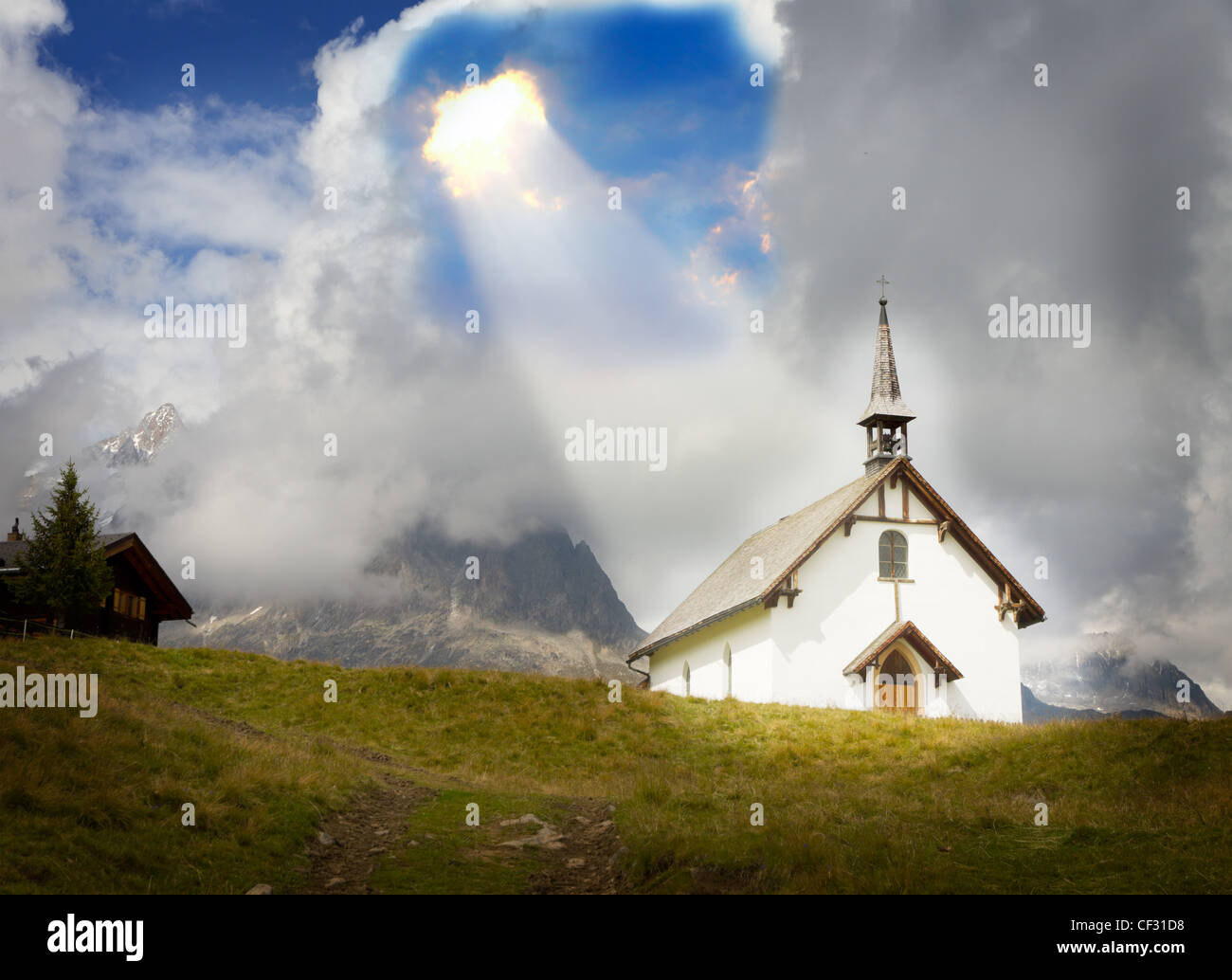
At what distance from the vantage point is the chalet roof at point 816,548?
34.9 m

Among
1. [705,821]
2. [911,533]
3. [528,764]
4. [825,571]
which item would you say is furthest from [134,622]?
[705,821]

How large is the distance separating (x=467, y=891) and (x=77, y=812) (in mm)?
4609

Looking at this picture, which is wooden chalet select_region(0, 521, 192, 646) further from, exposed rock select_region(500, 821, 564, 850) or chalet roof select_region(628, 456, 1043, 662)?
exposed rock select_region(500, 821, 564, 850)

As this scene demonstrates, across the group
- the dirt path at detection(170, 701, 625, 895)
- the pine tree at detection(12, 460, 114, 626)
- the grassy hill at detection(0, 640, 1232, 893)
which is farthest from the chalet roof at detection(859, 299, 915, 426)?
the pine tree at detection(12, 460, 114, 626)

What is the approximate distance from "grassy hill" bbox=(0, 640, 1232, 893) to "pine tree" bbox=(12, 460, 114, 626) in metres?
12.8

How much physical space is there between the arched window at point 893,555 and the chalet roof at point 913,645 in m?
2.33

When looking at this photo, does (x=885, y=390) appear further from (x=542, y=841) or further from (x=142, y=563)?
(x=142, y=563)

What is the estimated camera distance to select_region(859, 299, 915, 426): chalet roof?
38.6 meters

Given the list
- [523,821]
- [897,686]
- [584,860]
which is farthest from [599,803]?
[897,686]

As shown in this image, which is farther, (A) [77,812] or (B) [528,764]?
(B) [528,764]

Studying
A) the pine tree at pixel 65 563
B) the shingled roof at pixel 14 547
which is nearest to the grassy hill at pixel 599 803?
the pine tree at pixel 65 563

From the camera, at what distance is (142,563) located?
47219 millimetres
